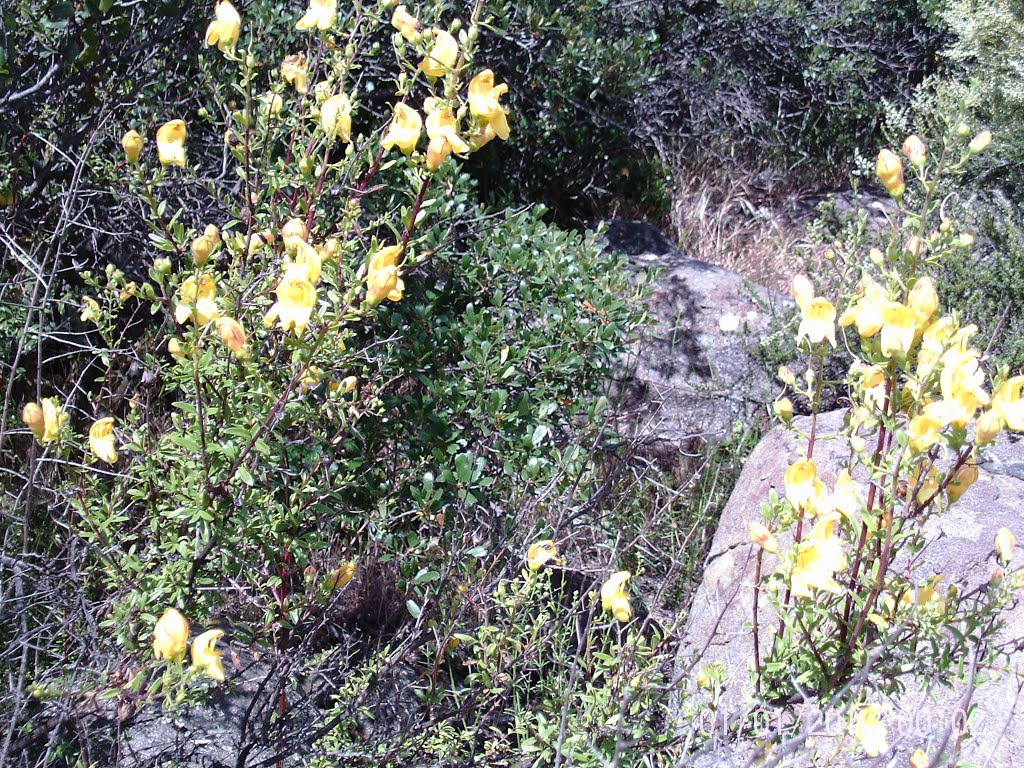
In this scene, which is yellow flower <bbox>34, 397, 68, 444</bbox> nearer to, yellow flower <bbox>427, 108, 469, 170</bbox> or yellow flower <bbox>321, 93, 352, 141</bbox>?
yellow flower <bbox>321, 93, 352, 141</bbox>

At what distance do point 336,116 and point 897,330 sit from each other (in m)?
1.08

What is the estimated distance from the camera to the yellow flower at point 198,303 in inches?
61.9

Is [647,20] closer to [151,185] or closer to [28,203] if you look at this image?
[28,203]

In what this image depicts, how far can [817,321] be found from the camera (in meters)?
1.54

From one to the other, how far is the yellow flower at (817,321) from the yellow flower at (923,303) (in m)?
0.15

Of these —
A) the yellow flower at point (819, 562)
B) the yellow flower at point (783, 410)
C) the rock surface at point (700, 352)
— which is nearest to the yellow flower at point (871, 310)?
the yellow flower at point (783, 410)

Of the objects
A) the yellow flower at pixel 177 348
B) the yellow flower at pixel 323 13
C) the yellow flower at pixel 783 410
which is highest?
the yellow flower at pixel 323 13

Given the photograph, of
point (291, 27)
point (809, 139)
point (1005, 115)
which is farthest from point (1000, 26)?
point (291, 27)

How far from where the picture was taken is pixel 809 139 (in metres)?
5.98

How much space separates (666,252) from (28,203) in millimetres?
2992

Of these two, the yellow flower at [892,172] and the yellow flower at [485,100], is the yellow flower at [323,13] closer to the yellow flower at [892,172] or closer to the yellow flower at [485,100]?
the yellow flower at [485,100]

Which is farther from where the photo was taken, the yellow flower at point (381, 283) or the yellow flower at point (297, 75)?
the yellow flower at point (297, 75)

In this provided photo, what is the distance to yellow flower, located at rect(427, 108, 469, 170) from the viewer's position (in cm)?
159

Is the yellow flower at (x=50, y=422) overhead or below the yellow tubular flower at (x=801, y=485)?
below
